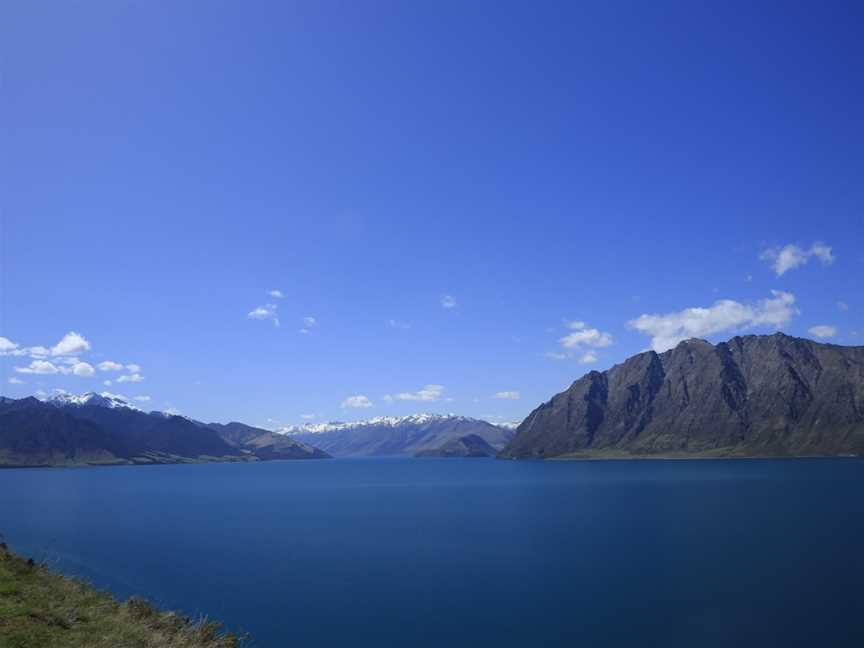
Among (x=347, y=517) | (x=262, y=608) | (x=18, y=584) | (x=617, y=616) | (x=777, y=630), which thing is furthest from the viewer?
(x=347, y=517)

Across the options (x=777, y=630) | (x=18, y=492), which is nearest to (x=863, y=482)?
(x=777, y=630)

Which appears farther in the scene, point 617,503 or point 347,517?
point 617,503

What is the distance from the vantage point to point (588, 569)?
6938 cm

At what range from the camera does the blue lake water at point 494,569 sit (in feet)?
158

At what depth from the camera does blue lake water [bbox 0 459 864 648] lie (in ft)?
158

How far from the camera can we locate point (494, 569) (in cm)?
7044

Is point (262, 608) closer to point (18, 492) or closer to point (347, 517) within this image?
point (347, 517)

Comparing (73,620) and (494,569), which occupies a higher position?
(73,620)

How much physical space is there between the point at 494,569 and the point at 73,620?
5088cm

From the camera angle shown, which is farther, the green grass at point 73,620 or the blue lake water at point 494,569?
the blue lake water at point 494,569

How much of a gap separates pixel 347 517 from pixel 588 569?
2801 inches

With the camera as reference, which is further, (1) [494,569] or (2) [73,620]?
(1) [494,569]

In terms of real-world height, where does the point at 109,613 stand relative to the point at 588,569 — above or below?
above

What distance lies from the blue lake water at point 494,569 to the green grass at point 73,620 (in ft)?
47.5
